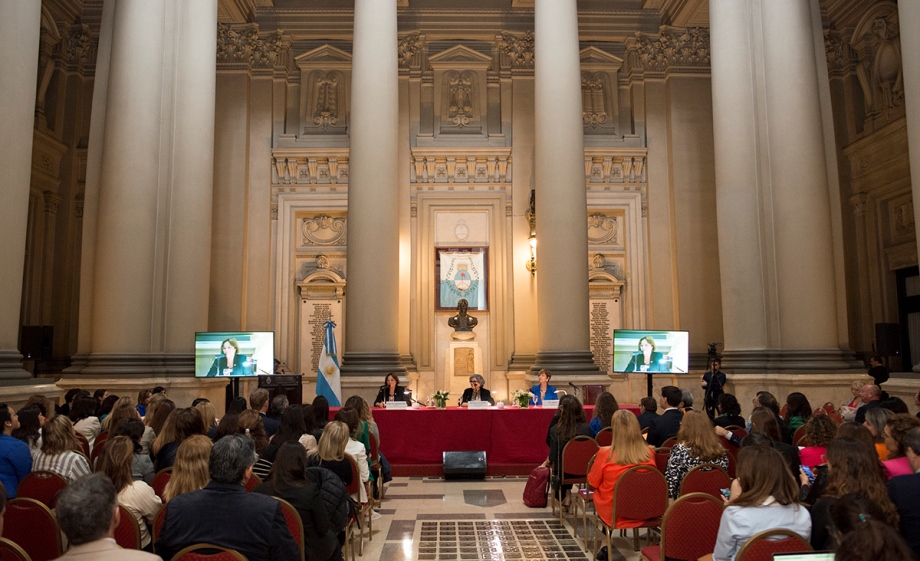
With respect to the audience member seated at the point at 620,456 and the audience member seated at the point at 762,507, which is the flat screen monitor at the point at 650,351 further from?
the audience member seated at the point at 762,507

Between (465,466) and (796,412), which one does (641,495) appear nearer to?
(796,412)

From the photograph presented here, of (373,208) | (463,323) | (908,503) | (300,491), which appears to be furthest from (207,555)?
(463,323)

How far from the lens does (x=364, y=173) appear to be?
12984 mm

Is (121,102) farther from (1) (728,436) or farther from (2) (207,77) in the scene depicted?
(1) (728,436)

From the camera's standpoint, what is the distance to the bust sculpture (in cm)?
1627

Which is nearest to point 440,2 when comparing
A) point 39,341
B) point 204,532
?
point 39,341

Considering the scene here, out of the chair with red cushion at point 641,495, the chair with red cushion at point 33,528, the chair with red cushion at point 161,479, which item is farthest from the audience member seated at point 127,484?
the chair with red cushion at point 641,495

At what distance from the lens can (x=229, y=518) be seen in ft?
11.9

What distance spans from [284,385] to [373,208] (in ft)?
11.3

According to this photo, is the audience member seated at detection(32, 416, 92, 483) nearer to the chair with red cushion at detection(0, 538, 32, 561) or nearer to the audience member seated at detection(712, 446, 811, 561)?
the chair with red cushion at detection(0, 538, 32, 561)

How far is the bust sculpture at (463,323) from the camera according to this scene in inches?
640

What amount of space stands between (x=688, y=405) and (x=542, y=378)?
3529 millimetres

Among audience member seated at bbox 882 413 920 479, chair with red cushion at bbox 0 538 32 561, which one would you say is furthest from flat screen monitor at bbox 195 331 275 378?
audience member seated at bbox 882 413 920 479

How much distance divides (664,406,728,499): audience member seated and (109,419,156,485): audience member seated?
4.14 metres
